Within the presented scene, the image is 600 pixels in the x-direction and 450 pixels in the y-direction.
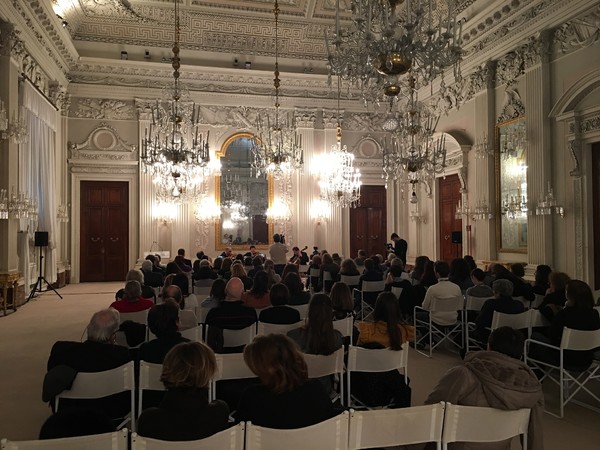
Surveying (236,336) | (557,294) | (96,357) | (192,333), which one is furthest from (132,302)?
(557,294)

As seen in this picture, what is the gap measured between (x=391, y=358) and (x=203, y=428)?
5.33ft

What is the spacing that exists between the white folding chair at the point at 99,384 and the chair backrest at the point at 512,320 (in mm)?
3314

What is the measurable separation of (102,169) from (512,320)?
11.8 m

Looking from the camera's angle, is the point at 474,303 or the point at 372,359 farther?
the point at 474,303

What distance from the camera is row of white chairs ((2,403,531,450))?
1826mm

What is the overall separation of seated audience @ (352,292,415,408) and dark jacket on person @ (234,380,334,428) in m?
1.19

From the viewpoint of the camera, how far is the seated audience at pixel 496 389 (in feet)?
7.50

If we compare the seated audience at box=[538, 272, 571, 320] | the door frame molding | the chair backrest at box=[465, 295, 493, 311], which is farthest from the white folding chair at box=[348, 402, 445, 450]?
the door frame molding

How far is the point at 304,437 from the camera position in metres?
1.98

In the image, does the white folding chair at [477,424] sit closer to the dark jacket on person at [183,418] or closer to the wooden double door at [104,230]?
the dark jacket on person at [183,418]

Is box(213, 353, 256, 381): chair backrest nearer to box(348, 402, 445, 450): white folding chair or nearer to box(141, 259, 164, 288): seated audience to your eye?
box(348, 402, 445, 450): white folding chair

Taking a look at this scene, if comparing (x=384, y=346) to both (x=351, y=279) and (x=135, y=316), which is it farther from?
(x=351, y=279)

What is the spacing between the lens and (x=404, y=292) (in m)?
6.36

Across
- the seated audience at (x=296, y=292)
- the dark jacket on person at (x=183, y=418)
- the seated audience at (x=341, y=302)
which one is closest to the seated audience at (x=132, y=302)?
the seated audience at (x=296, y=292)
